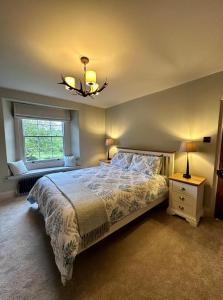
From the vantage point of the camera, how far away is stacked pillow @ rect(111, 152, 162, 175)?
273 cm

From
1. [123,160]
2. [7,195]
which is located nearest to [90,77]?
[123,160]

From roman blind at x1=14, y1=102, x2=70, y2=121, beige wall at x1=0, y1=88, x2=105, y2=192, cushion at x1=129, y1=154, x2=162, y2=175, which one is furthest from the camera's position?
roman blind at x1=14, y1=102, x2=70, y2=121

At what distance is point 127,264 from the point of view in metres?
1.53

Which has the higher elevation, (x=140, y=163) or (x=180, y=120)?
(x=180, y=120)

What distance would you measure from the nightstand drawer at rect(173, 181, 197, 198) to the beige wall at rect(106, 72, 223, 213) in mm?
478

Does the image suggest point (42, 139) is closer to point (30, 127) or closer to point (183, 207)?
point (30, 127)

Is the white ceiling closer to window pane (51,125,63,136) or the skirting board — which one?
window pane (51,125,63,136)

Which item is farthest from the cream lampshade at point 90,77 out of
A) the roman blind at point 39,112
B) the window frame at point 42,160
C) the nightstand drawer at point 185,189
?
the window frame at point 42,160

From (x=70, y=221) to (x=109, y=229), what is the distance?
0.57m

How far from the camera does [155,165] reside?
2.73 m

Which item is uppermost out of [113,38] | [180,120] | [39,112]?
[113,38]

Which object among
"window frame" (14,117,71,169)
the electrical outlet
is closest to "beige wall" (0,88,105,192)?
"window frame" (14,117,71,169)

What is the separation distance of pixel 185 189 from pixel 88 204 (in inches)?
65.0

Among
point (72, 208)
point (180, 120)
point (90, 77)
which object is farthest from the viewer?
point (180, 120)
